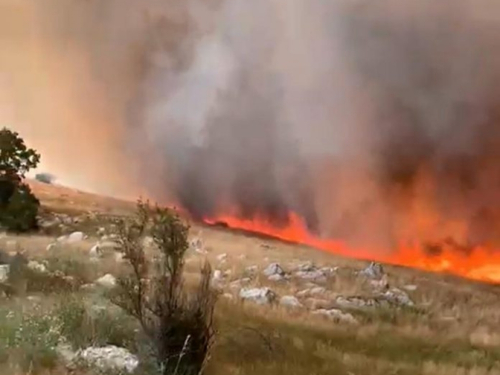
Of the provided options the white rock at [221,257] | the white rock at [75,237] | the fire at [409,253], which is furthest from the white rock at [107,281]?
the fire at [409,253]

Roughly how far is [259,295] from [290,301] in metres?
0.35

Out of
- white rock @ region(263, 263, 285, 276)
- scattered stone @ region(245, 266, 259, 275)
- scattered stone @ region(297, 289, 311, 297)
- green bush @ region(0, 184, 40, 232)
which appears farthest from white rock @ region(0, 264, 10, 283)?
scattered stone @ region(297, 289, 311, 297)

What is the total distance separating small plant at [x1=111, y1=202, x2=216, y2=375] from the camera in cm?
597

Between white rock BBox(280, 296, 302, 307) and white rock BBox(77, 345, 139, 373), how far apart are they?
2.47 m

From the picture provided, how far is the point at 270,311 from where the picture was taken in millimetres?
8094

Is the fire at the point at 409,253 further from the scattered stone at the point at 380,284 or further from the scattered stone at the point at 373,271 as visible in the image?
the scattered stone at the point at 380,284

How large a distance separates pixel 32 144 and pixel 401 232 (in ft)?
16.4

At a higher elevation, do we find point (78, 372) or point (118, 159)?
point (118, 159)

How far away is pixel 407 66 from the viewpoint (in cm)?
1030

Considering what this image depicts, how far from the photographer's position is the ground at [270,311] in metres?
6.57

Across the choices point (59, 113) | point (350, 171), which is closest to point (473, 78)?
point (350, 171)

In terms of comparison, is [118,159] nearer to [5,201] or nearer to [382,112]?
[5,201]

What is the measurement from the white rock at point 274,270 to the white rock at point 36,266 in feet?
8.14

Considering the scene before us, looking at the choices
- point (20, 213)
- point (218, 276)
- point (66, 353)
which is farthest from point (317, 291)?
point (20, 213)
